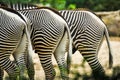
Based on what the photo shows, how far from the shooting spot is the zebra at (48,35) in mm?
9461

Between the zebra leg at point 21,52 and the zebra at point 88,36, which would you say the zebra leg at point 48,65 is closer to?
the zebra leg at point 21,52

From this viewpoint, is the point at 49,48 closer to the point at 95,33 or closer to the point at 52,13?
the point at 52,13

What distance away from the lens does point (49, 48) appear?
951 cm

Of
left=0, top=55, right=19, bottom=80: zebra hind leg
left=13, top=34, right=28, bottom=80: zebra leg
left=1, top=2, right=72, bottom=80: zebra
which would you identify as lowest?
left=0, top=55, right=19, bottom=80: zebra hind leg

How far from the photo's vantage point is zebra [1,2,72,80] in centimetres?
946

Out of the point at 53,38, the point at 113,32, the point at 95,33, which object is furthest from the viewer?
the point at 113,32

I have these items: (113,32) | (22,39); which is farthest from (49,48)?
(113,32)

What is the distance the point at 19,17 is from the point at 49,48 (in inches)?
42.7

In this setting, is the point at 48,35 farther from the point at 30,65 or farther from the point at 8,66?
the point at 8,66

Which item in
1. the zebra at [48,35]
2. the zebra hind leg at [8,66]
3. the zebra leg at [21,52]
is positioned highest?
the zebra at [48,35]

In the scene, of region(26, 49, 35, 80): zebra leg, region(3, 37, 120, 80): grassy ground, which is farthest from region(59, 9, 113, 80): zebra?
region(26, 49, 35, 80): zebra leg

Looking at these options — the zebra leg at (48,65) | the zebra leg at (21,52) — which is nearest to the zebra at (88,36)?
the zebra leg at (48,65)

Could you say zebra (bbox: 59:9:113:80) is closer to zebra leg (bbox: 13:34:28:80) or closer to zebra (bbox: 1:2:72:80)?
zebra (bbox: 1:2:72:80)

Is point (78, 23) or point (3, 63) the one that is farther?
point (78, 23)
